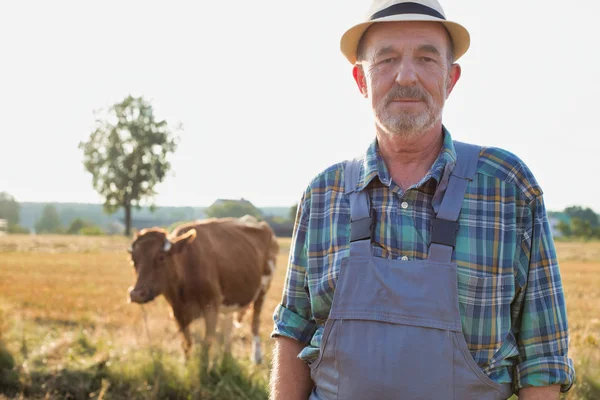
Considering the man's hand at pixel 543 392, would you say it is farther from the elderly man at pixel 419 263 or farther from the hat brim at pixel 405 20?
the hat brim at pixel 405 20

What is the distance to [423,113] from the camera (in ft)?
8.18

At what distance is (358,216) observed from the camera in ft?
7.94

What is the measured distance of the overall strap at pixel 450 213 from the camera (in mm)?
2246

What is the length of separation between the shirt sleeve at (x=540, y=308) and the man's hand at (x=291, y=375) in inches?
34.7

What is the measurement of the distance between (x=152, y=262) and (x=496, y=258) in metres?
6.11

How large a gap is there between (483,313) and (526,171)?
22.7 inches

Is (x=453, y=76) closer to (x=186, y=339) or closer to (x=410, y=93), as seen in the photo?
(x=410, y=93)

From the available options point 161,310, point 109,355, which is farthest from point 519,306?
point 161,310

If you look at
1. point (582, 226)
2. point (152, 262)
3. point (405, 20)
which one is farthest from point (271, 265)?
point (582, 226)

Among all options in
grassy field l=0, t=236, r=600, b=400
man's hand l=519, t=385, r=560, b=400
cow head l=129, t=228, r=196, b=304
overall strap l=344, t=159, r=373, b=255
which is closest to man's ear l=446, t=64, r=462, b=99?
overall strap l=344, t=159, r=373, b=255

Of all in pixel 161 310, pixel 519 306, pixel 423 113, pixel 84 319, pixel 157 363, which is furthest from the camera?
pixel 161 310

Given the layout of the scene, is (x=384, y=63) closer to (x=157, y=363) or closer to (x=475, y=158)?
(x=475, y=158)

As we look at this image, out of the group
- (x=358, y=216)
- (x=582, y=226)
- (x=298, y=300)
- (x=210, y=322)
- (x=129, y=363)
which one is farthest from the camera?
(x=582, y=226)

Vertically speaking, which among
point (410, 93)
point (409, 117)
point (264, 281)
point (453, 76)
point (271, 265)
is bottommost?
point (264, 281)
